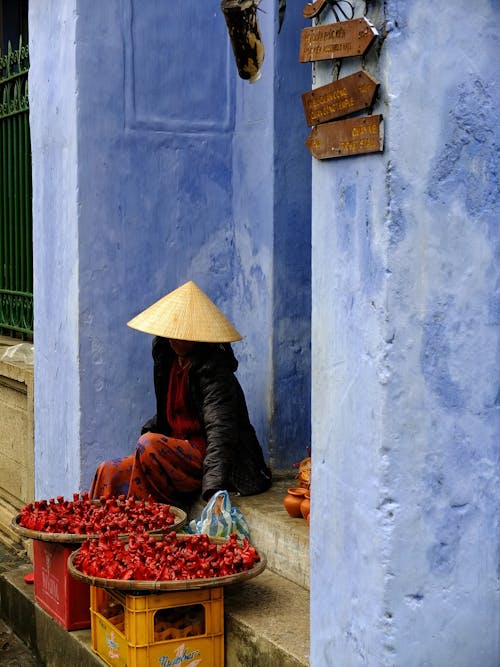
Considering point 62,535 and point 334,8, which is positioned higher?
point 334,8

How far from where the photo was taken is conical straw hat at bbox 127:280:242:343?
17.0 ft

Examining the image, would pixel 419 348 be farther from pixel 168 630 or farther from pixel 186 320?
pixel 186 320

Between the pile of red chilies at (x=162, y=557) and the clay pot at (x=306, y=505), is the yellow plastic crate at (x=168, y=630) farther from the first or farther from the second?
the clay pot at (x=306, y=505)

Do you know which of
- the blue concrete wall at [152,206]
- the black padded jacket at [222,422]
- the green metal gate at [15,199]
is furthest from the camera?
the green metal gate at [15,199]

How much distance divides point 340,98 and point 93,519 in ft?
8.02

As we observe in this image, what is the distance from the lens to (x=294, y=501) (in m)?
4.86

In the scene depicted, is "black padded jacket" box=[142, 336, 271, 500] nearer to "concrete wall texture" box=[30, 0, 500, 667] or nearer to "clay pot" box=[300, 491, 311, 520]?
"clay pot" box=[300, 491, 311, 520]

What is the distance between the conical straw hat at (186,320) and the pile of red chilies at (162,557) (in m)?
1.06

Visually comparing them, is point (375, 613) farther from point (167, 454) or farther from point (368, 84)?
point (167, 454)

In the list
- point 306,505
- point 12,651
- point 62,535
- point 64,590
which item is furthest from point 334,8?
point 12,651

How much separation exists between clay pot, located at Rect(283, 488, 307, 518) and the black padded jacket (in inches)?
13.7

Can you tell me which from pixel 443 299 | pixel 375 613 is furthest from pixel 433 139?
pixel 375 613

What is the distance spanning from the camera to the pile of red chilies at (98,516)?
15.6ft

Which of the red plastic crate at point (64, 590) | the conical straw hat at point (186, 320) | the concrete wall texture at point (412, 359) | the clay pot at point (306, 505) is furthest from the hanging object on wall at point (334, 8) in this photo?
the red plastic crate at point (64, 590)
